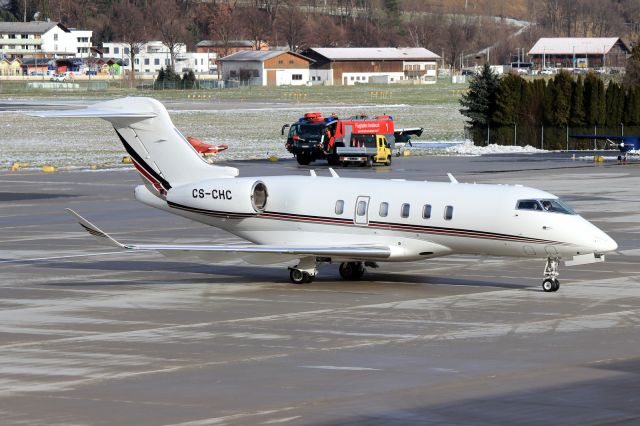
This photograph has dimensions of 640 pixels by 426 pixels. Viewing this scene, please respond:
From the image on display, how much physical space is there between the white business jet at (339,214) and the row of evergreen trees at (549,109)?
52.6 meters

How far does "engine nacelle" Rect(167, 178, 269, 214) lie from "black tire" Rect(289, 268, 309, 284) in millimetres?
1682

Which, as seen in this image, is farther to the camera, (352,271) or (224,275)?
(224,275)

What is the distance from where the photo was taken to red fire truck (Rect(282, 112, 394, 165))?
68.6 m

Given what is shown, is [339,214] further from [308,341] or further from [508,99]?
[508,99]

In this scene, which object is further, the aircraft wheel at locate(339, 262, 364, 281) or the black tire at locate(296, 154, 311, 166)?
the black tire at locate(296, 154, 311, 166)

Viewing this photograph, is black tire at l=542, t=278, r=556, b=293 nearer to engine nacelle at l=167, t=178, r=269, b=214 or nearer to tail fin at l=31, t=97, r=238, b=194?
engine nacelle at l=167, t=178, r=269, b=214

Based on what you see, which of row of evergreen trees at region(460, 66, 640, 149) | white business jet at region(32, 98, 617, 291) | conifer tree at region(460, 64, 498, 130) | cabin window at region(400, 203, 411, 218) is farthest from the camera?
conifer tree at region(460, 64, 498, 130)

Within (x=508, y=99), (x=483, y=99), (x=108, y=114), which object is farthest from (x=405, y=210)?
(x=483, y=99)

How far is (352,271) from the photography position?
30.3 metres

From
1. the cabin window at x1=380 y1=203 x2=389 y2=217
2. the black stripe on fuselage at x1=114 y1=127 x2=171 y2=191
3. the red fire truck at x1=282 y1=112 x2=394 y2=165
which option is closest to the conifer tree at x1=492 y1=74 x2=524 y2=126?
the red fire truck at x1=282 y1=112 x2=394 y2=165

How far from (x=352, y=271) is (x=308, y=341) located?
309 inches

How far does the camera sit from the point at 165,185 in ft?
103

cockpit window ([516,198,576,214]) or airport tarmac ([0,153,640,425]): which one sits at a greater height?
cockpit window ([516,198,576,214])

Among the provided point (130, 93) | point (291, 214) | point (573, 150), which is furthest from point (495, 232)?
point (130, 93)
